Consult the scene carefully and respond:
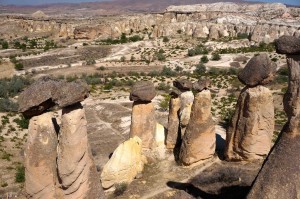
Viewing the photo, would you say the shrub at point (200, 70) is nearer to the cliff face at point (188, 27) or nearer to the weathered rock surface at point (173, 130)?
the cliff face at point (188, 27)

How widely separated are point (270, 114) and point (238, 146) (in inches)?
61.3

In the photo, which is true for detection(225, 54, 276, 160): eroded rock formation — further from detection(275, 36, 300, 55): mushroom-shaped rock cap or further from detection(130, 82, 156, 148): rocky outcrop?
detection(275, 36, 300, 55): mushroom-shaped rock cap

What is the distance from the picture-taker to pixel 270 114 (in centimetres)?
1189

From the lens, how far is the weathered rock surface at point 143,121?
13531 millimetres

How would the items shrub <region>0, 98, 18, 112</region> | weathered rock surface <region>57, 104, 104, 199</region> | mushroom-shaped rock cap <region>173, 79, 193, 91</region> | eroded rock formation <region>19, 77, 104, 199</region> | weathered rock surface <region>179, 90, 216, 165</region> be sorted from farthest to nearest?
shrub <region>0, 98, 18, 112</region> → mushroom-shaped rock cap <region>173, 79, 193, 91</region> → weathered rock surface <region>179, 90, 216, 165</region> → weathered rock surface <region>57, 104, 104, 199</region> → eroded rock formation <region>19, 77, 104, 199</region>

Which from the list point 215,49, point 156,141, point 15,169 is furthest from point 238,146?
point 215,49

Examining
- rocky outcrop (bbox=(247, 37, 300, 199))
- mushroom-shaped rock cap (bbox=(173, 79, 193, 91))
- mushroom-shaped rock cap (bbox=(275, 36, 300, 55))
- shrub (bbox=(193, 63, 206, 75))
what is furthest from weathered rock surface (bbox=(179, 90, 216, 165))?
shrub (bbox=(193, 63, 206, 75))

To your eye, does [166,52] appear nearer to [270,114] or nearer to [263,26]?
[263,26]

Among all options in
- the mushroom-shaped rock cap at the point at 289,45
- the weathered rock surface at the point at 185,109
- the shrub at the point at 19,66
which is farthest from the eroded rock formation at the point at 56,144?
the shrub at the point at 19,66

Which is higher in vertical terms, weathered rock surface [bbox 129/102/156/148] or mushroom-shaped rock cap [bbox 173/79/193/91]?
mushroom-shaped rock cap [bbox 173/79/193/91]

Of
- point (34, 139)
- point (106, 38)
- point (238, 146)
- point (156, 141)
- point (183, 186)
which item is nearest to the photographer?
point (34, 139)

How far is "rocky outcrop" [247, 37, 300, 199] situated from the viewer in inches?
256

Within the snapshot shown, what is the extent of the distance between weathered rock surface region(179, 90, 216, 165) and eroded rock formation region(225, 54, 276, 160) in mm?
755

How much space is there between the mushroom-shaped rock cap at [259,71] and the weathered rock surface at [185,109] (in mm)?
3052
